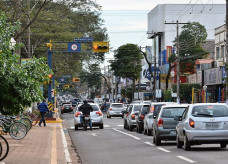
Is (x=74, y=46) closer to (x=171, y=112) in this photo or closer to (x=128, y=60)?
(x=171, y=112)

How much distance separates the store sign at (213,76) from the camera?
191ft

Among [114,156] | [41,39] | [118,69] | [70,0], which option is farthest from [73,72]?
[114,156]

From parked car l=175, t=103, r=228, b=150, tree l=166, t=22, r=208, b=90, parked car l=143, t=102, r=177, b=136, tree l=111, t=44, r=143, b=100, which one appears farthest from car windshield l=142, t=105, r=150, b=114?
tree l=111, t=44, r=143, b=100

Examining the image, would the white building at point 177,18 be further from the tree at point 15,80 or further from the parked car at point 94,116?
→ the tree at point 15,80

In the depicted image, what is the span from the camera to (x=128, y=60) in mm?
103625

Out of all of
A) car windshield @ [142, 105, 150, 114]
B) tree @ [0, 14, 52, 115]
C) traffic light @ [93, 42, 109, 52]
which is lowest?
Result: car windshield @ [142, 105, 150, 114]

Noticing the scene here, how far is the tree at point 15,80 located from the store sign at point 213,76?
42.3m

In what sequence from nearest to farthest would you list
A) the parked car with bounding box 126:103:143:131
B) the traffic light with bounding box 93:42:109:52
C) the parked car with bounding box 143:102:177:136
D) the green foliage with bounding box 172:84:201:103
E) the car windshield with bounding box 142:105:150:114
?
the parked car with bounding box 143:102:177:136 → the car windshield with bounding box 142:105:150:114 → the parked car with bounding box 126:103:143:131 → the traffic light with bounding box 93:42:109:52 → the green foliage with bounding box 172:84:201:103

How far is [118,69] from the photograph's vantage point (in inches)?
4161

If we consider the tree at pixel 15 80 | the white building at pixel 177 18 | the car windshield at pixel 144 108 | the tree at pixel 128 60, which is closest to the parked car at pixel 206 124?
the tree at pixel 15 80

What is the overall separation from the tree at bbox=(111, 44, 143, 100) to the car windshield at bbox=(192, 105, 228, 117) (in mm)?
83513

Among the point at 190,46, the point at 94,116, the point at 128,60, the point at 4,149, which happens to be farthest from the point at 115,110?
the point at 4,149

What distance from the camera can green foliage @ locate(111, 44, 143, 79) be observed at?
103m

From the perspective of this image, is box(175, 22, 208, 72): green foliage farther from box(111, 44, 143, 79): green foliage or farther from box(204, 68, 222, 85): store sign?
box(204, 68, 222, 85): store sign
